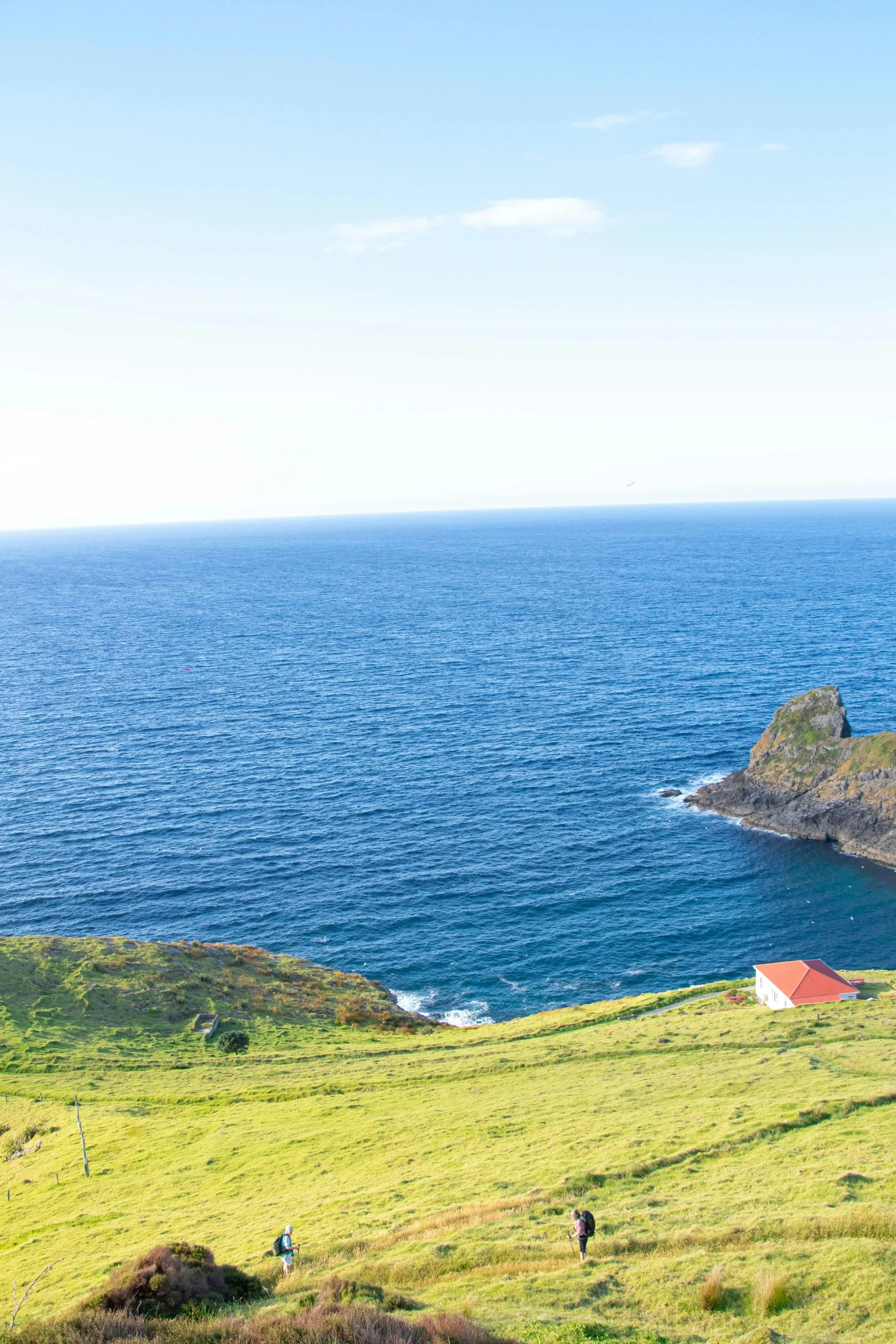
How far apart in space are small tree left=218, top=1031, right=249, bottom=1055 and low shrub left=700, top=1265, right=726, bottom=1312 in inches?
1578

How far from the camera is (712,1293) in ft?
75.4

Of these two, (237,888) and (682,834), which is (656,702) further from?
(237,888)

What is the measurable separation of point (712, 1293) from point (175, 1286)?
48.3 ft

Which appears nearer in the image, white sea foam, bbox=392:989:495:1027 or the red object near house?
the red object near house

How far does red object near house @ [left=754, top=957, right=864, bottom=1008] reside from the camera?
58.0 m

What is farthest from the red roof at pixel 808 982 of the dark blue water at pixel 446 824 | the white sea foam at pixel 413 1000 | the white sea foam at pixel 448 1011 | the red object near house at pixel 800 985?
the white sea foam at pixel 413 1000

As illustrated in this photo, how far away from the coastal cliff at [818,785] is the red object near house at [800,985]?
3200 cm

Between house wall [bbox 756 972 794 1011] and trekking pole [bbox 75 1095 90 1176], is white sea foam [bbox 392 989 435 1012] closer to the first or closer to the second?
house wall [bbox 756 972 794 1011]

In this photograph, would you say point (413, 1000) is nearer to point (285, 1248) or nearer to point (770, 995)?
point (770, 995)

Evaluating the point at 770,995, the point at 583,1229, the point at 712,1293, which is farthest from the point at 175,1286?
the point at 770,995

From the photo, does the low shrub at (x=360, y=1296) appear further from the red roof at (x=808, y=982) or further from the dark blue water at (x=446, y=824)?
the dark blue water at (x=446, y=824)

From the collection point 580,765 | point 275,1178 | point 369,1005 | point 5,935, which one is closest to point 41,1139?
point 275,1178

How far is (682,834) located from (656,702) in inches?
1779

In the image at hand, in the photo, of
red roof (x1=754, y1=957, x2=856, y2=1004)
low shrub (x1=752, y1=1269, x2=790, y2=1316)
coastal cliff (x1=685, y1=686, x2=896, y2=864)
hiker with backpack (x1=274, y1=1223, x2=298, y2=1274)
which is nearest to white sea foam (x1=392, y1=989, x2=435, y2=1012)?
red roof (x1=754, y1=957, x2=856, y2=1004)
